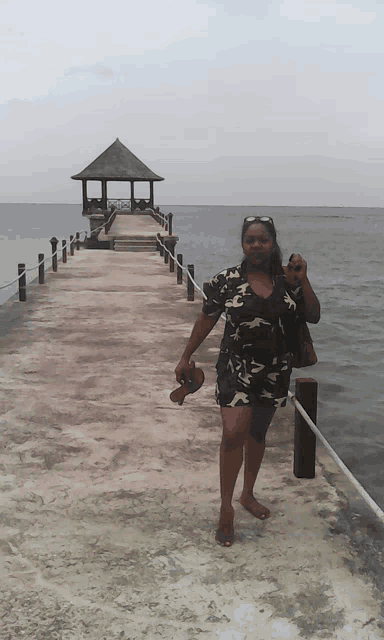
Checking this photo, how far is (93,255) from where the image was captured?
2142 centimetres

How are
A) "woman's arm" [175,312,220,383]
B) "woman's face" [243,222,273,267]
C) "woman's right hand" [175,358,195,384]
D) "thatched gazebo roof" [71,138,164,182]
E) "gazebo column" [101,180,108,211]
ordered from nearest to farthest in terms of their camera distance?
1. "woman's face" [243,222,273,267]
2. "woman's arm" [175,312,220,383]
3. "woman's right hand" [175,358,195,384]
4. "thatched gazebo roof" [71,138,164,182]
5. "gazebo column" [101,180,108,211]

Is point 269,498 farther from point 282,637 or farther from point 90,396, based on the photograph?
point 90,396

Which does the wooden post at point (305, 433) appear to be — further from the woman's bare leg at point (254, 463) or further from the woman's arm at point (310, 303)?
the woman's arm at point (310, 303)

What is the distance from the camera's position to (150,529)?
3561 millimetres

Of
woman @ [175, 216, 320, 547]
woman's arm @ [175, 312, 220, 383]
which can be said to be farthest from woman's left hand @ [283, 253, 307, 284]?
woman's arm @ [175, 312, 220, 383]

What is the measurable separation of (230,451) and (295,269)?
3.45ft

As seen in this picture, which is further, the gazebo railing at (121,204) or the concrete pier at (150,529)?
the gazebo railing at (121,204)

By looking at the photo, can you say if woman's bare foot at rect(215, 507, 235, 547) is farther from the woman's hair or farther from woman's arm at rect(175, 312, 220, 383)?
the woman's hair

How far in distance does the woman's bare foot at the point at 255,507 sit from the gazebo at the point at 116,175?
32.9 meters

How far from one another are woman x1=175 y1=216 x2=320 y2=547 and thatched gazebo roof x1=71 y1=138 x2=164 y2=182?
33.0 m

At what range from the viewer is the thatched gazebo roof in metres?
35.0

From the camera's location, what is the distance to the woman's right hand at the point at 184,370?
3.45 m

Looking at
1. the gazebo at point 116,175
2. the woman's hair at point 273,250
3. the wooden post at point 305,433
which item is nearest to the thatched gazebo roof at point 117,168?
the gazebo at point 116,175

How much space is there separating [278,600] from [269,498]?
3.55 feet
